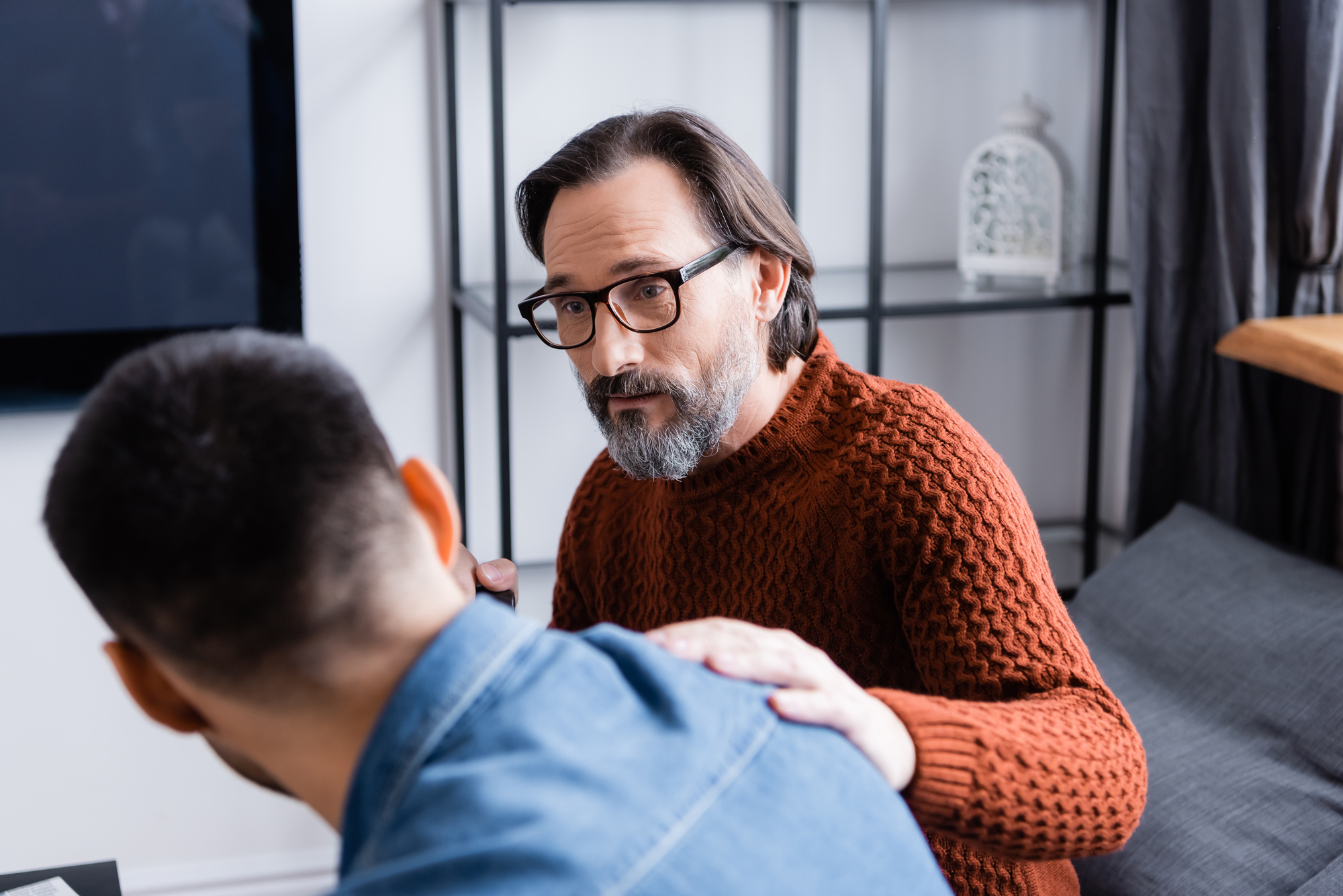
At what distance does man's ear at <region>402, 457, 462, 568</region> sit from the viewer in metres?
0.64

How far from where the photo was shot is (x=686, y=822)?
1.72 ft

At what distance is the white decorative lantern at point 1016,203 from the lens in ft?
6.63

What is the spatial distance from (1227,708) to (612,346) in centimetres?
92

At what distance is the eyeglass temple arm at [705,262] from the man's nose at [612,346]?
7cm

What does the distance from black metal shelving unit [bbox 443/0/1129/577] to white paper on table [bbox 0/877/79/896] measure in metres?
0.71

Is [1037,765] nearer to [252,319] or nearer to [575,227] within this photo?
[575,227]

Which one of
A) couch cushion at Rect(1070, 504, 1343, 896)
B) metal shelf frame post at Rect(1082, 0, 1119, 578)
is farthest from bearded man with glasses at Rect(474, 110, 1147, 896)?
metal shelf frame post at Rect(1082, 0, 1119, 578)

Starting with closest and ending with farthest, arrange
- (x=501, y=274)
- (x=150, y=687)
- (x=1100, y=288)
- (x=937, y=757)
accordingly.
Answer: (x=150, y=687) → (x=937, y=757) → (x=501, y=274) → (x=1100, y=288)

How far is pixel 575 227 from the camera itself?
3.81ft

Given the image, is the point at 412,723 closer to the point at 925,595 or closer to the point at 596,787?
the point at 596,787

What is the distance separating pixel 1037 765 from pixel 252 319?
5.02 feet

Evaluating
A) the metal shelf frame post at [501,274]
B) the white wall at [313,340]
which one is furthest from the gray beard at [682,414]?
the white wall at [313,340]

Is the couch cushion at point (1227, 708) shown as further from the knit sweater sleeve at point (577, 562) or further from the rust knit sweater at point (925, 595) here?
the knit sweater sleeve at point (577, 562)

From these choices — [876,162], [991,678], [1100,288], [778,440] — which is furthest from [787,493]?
[1100,288]
